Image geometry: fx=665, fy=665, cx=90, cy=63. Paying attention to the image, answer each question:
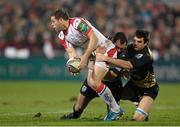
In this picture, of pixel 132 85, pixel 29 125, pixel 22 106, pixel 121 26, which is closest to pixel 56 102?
pixel 22 106

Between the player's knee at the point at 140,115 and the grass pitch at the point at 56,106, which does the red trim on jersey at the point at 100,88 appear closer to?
the grass pitch at the point at 56,106

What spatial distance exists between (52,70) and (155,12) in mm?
5941

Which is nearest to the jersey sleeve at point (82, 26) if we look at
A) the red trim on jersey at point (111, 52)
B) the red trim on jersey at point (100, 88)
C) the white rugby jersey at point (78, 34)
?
the white rugby jersey at point (78, 34)

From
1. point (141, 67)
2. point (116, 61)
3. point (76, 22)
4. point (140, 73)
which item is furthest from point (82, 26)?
point (140, 73)

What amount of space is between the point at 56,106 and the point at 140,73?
5.75 m

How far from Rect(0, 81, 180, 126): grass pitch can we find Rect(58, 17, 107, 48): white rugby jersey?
1.66 metres

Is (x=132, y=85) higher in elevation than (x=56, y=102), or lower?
higher

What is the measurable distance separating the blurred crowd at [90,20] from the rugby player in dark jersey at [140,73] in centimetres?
1583

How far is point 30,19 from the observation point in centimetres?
3178

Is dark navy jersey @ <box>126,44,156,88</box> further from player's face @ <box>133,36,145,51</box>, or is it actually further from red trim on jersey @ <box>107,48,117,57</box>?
red trim on jersey @ <box>107,48,117,57</box>

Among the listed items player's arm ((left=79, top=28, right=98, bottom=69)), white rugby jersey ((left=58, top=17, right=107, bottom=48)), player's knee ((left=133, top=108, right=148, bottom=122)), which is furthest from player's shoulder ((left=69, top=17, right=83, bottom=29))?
player's knee ((left=133, top=108, right=148, bottom=122))

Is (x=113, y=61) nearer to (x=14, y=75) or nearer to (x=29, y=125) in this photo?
(x=29, y=125)

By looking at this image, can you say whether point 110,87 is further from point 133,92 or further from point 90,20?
point 90,20

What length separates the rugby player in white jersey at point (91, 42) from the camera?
13.7 metres
